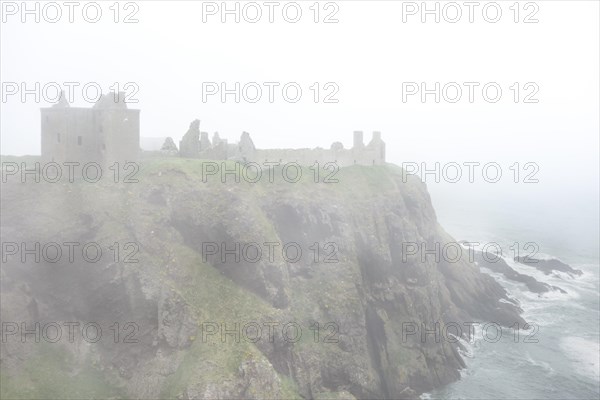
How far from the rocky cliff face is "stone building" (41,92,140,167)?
3.06m

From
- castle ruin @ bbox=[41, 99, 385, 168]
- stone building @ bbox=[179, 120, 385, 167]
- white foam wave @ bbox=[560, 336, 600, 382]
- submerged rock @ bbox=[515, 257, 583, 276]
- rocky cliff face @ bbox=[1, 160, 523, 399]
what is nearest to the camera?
rocky cliff face @ bbox=[1, 160, 523, 399]

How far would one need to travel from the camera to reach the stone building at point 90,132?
4244cm

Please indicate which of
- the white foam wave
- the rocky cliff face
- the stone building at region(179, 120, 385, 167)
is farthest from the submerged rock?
the rocky cliff face

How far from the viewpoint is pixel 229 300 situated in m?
38.4

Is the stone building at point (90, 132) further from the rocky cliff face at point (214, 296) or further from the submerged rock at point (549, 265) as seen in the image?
the submerged rock at point (549, 265)

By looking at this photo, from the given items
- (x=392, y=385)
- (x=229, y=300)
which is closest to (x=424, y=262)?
(x=392, y=385)

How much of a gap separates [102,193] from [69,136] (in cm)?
652

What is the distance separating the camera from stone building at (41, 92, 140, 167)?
1671 inches

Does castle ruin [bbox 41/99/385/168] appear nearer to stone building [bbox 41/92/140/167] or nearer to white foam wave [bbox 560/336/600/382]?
stone building [bbox 41/92/140/167]

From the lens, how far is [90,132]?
43.2m

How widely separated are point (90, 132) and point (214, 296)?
18.4 meters

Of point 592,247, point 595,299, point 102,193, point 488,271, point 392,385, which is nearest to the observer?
point 102,193

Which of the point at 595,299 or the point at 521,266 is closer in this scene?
the point at 595,299

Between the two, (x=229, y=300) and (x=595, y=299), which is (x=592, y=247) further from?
(x=229, y=300)
